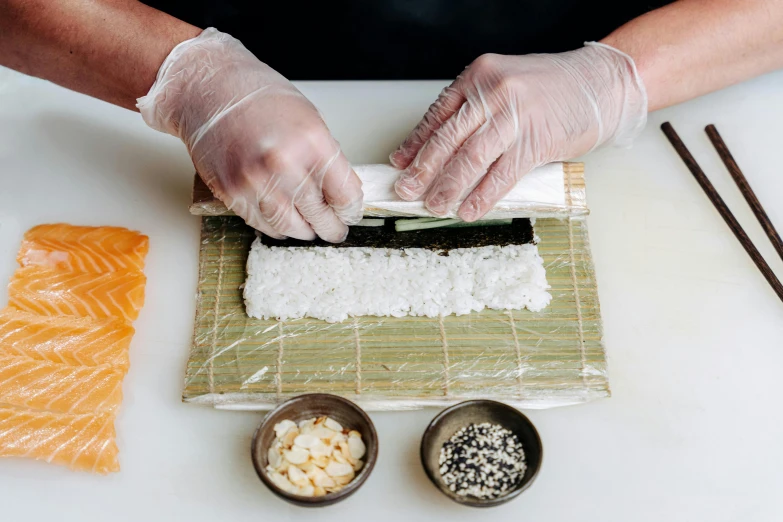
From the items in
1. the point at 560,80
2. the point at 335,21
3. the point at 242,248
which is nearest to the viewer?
the point at 560,80

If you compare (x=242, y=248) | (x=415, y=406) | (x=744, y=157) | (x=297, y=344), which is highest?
(x=744, y=157)

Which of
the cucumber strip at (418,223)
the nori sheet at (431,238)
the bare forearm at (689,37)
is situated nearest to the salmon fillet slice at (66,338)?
the nori sheet at (431,238)

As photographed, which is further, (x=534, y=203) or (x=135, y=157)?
(x=135, y=157)

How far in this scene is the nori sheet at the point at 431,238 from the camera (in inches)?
80.0

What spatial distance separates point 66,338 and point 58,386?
15 cm

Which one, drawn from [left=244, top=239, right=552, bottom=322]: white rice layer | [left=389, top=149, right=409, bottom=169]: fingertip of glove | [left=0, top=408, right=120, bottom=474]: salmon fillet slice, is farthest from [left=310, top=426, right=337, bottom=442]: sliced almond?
[left=389, top=149, right=409, bottom=169]: fingertip of glove

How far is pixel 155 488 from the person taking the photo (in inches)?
69.9

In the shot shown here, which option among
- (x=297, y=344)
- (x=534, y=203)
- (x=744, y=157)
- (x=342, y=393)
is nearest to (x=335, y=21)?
(x=534, y=203)

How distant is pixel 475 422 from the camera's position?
1.76 meters

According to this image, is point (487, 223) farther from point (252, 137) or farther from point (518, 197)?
point (252, 137)

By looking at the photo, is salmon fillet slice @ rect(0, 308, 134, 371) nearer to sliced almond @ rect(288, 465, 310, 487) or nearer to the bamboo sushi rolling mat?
the bamboo sushi rolling mat

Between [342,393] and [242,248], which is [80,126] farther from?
[342,393]

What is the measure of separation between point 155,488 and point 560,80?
1.59 metres

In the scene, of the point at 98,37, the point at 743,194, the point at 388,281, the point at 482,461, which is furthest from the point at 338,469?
the point at 743,194
